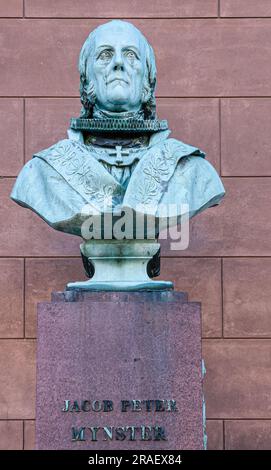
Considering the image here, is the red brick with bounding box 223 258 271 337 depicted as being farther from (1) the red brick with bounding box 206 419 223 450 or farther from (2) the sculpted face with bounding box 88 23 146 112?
(2) the sculpted face with bounding box 88 23 146 112

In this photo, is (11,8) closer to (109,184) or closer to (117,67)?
(117,67)

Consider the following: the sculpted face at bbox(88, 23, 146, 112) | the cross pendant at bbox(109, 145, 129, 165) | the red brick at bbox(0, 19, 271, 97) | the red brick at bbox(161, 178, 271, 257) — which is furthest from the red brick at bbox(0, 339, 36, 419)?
the sculpted face at bbox(88, 23, 146, 112)

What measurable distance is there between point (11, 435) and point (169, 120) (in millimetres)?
2541

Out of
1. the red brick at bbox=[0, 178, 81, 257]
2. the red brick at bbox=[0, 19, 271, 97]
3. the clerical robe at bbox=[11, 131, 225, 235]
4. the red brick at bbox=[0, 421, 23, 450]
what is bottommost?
the red brick at bbox=[0, 421, 23, 450]

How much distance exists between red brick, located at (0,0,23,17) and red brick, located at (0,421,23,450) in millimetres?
2982

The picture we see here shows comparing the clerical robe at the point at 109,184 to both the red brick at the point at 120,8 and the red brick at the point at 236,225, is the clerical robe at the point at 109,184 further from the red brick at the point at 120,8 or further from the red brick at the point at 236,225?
the red brick at the point at 120,8

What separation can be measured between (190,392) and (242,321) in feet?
9.31

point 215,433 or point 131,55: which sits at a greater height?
point 131,55

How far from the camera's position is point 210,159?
10.4 metres

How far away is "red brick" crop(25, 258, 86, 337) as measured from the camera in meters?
10.3

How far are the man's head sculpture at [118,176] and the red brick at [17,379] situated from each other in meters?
2.16

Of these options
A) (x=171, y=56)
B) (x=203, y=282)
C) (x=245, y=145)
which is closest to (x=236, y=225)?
(x=203, y=282)

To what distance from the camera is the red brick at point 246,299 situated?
10312 millimetres
